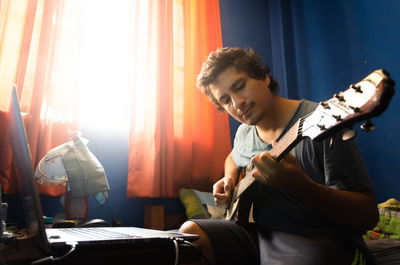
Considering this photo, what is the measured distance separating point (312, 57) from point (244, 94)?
5.01 feet

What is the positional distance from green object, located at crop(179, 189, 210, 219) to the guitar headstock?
1.11 metres

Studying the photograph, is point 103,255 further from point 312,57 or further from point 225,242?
point 312,57

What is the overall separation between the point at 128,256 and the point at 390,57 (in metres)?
2.01

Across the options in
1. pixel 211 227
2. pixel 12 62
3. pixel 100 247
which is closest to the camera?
pixel 100 247

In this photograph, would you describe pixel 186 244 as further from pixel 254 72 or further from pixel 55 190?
pixel 55 190

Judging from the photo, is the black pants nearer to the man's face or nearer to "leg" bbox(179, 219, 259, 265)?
"leg" bbox(179, 219, 259, 265)

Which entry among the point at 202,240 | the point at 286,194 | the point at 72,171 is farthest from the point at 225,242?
the point at 72,171

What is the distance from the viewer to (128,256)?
0.50m

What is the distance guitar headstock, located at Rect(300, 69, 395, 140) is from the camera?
1.70ft

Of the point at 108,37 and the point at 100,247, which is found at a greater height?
the point at 108,37

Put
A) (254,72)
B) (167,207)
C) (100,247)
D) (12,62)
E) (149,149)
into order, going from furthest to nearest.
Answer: (167,207), (149,149), (12,62), (254,72), (100,247)

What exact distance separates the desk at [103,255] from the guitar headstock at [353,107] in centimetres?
38

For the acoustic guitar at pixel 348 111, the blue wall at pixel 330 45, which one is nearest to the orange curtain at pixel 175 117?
the blue wall at pixel 330 45

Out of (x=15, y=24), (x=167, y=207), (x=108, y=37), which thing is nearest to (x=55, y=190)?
(x=167, y=207)
